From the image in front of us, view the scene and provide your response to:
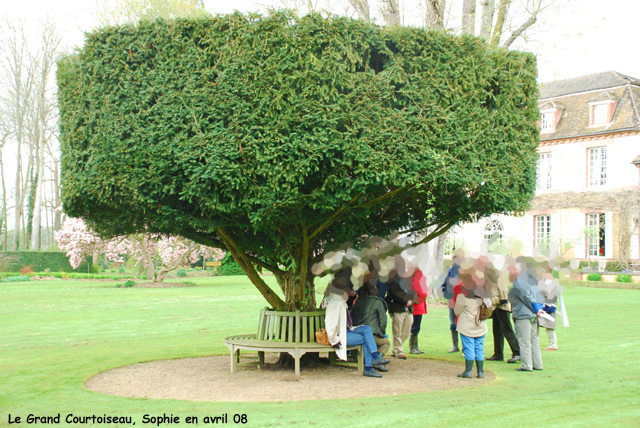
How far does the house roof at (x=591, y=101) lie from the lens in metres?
36.6

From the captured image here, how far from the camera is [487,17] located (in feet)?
54.2

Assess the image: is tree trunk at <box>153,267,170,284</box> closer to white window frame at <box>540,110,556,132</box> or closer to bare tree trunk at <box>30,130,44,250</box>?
bare tree trunk at <box>30,130,44,250</box>

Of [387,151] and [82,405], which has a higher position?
[387,151]

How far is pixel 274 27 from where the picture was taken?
23.1 ft

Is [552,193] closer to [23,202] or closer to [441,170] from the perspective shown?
[441,170]

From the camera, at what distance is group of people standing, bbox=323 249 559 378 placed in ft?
26.4

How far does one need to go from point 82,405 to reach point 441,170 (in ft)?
16.5

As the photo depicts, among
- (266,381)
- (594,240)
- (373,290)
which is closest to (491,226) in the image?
(594,240)

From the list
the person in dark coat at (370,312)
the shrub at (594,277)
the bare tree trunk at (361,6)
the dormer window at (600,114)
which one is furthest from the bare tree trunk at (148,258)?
the dormer window at (600,114)

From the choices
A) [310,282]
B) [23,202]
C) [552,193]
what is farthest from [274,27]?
[23,202]

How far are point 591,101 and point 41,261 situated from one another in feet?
136

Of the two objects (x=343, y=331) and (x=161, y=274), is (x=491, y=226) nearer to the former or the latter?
(x=161, y=274)

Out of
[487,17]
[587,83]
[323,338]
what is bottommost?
[323,338]

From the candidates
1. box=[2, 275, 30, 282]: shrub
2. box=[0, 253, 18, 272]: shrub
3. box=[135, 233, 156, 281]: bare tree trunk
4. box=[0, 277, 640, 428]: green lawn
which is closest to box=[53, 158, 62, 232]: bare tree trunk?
box=[0, 253, 18, 272]: shrub
